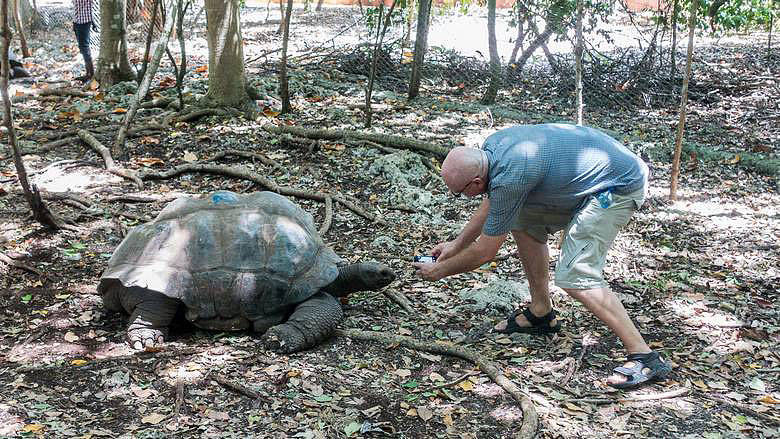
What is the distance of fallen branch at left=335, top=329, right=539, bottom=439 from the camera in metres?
3.67

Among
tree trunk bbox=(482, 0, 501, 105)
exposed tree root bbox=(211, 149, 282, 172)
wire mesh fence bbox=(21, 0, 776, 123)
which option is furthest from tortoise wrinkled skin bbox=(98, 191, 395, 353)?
tree trunk bbox=(482, 0, 501, 105)

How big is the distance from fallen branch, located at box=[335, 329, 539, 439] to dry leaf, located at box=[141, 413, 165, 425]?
1.30 meters

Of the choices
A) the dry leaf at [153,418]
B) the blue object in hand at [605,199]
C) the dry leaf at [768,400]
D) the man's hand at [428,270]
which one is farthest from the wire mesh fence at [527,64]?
the dry leaf at [153,418]

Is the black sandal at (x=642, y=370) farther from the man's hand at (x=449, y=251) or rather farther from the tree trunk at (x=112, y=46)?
the tree trunk at (x=112, y=46)

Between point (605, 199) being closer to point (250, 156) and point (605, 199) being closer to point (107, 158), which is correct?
point (250, 156)

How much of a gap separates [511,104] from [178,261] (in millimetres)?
6310

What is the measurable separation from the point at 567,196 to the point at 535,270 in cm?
75

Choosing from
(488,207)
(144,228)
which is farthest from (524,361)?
(144,228)

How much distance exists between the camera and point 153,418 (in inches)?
144

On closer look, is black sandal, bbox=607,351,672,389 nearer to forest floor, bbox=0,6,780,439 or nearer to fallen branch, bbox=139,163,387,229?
forest floor, bbox=0,6,780,439

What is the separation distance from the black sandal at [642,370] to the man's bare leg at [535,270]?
2.27ft

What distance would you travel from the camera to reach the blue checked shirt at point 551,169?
3793mm

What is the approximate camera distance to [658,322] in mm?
4871

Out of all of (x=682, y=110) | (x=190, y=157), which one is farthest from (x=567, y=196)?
(x=190, y=157)
